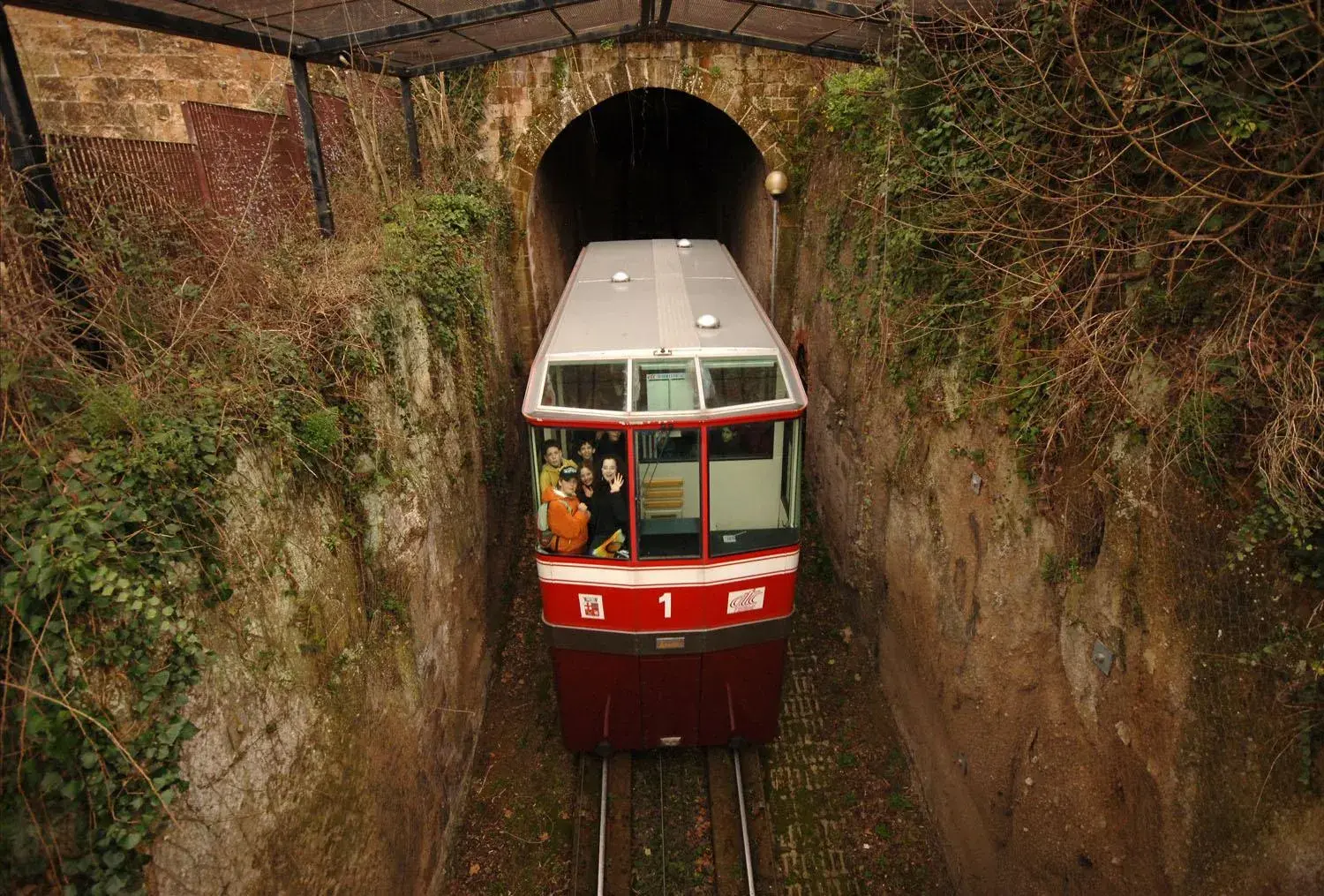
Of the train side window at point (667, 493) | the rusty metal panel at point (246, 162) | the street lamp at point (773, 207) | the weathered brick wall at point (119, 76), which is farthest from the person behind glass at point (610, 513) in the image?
the weathered brick wall at point (119, 76)

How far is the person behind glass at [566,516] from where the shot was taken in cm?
493

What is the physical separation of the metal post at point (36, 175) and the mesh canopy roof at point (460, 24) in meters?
0.47

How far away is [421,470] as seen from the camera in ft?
18.2

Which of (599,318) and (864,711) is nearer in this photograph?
(599,318)

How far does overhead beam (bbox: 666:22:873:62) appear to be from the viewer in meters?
7.38

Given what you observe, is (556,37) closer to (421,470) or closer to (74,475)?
(421,470)

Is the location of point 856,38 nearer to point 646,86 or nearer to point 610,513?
point 646,86

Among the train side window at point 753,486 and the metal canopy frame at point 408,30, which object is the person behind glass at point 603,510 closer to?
the train side window at point 753,486

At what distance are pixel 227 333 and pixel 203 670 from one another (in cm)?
192

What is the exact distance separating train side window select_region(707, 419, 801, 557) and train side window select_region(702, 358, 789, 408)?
0.20 m

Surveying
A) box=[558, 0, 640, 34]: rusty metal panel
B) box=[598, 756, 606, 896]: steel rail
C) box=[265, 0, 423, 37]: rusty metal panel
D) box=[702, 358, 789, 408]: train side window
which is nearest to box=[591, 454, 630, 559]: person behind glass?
box=[702, 358, 789, 408]: train side window

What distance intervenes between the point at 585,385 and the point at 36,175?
311cm

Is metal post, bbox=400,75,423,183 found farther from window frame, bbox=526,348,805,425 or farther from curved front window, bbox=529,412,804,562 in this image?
curved front window, bbox=529,412,804,562

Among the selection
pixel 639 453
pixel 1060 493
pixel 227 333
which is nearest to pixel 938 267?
pixel 1060 493
